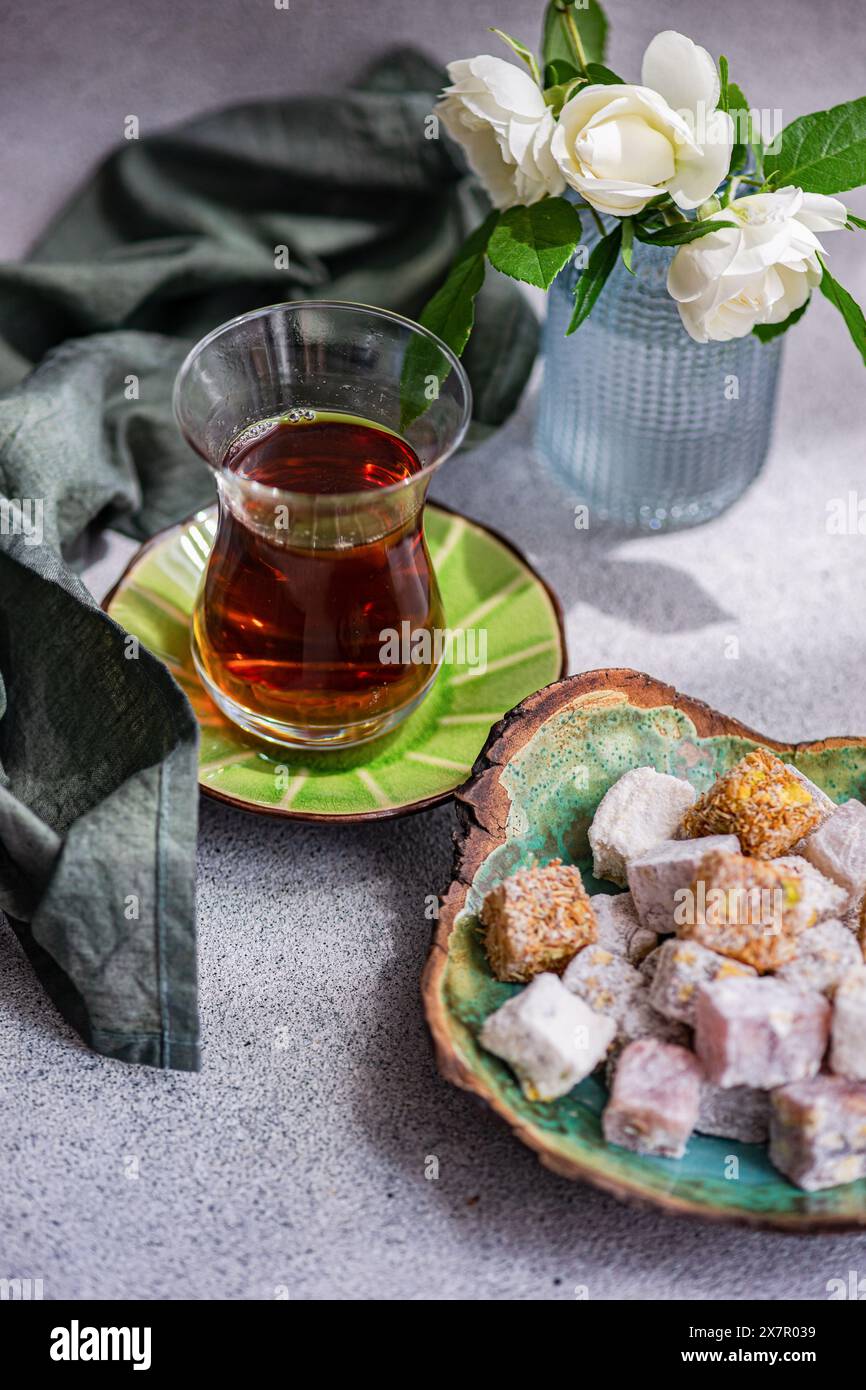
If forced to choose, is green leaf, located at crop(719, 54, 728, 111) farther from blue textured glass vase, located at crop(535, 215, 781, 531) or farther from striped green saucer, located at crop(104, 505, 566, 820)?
striped green saucer, located at crop(104, 505, 566, 820)

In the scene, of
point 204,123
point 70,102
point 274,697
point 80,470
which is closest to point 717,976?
point 274,697

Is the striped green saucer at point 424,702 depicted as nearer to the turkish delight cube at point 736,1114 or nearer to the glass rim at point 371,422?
the glass rim at point 371,422

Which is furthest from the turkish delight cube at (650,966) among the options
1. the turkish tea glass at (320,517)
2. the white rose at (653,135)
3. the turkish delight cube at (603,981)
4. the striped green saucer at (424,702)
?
the white rose at (653,135)

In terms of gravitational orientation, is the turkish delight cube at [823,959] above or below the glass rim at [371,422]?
below

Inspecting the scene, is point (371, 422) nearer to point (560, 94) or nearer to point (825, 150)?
point (560, 94)

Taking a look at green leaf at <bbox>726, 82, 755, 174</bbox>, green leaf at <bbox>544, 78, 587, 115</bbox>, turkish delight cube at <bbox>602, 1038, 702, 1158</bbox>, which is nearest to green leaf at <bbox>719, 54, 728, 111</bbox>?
green leaf at <bbox>726, 82, 755, 174</bbox>

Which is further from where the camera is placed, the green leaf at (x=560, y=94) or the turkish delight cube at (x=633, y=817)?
the green leaf at (x=560, y=94)
